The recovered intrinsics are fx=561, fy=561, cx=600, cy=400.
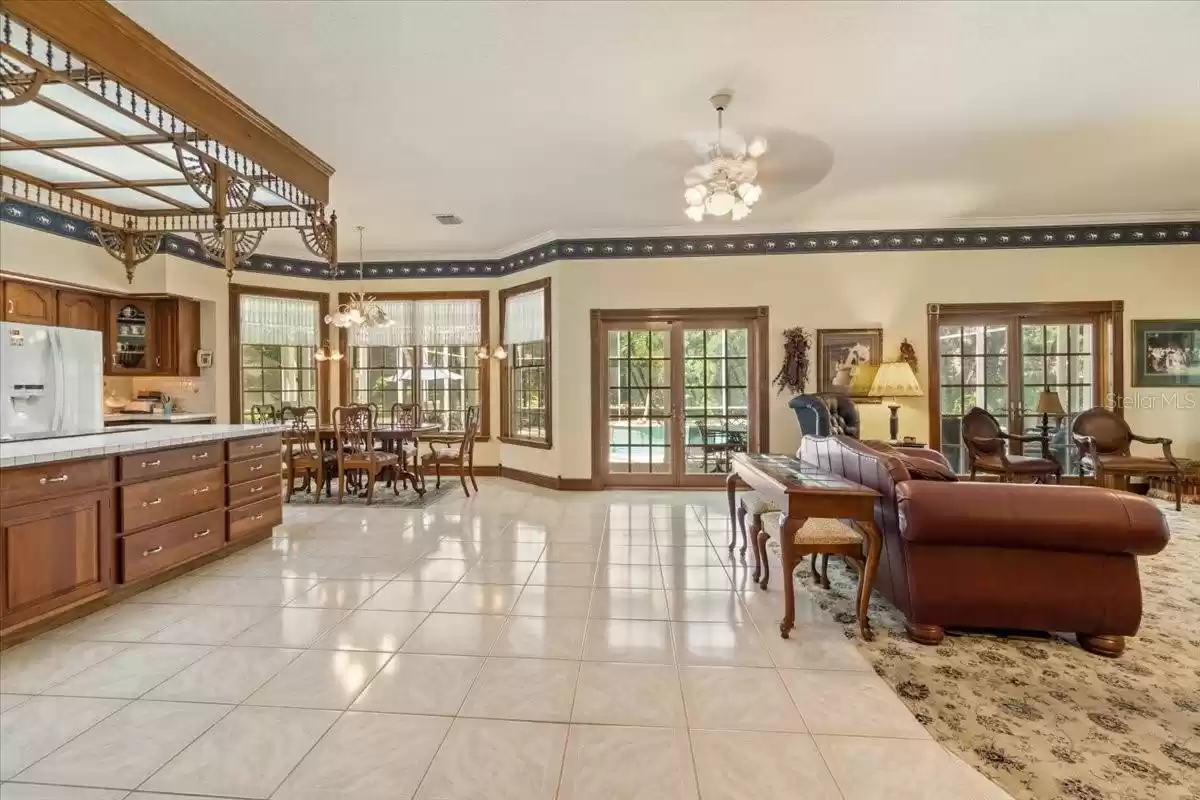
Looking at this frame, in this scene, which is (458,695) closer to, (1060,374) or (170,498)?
(170,498)

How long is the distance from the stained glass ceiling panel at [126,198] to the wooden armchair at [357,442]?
223cm

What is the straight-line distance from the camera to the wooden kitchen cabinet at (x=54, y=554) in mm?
2492

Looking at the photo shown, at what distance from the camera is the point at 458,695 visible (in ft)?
7.03

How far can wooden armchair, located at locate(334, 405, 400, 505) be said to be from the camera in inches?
219

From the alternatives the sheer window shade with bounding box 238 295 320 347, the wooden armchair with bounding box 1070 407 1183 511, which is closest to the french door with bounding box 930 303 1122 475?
the wooden armchair with bounding box 1070 407 1183 511

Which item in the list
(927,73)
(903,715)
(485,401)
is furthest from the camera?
(485,401)

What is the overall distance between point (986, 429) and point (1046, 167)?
8.07ft

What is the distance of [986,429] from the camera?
5.68m

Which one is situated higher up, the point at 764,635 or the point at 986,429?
the point at 986,429

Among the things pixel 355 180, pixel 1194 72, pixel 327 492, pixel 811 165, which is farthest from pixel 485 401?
pixel 1194 72

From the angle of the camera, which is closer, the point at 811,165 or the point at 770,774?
the point at 770,774

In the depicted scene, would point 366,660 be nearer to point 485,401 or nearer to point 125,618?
point 125,618

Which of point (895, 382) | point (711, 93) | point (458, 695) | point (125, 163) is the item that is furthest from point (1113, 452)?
point (125, 163)

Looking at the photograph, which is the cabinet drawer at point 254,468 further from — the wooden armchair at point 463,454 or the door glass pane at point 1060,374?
the door glass pane at point 1060,374
